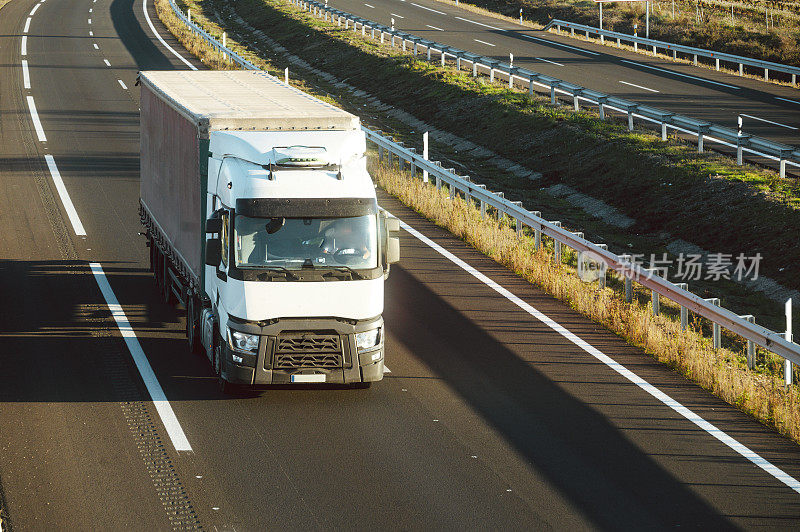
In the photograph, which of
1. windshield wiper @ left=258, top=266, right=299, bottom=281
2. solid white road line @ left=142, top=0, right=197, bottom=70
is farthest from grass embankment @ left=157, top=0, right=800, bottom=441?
solid white road line @ left=142, top=0, right=197, bottom=70

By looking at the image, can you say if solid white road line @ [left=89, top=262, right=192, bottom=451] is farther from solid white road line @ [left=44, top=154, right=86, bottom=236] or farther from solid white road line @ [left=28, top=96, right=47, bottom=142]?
solid white road line @ [left=28, top=96, right=47, bottom=142]

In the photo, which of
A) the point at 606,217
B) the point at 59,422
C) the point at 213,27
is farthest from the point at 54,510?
the point at 213,27

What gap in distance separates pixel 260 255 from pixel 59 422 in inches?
109

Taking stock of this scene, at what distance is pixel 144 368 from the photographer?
13383 millimetres

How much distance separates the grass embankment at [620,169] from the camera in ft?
72.5

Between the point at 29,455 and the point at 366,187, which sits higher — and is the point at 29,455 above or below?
below

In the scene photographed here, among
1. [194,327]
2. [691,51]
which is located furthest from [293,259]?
[691,51]

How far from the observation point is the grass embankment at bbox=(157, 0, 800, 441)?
12.1 metres

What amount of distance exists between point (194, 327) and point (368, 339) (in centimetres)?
296

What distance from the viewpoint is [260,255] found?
468 inches

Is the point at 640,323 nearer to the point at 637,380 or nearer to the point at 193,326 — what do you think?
the point at 637,380

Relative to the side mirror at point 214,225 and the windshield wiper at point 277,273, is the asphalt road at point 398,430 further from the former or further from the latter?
the side mirror at point 214,225

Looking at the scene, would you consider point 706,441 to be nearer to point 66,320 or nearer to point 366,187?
point 366,187

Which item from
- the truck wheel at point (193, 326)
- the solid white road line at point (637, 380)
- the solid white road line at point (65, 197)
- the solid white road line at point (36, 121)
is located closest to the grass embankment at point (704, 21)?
the solid white road line at point (36, 121)
